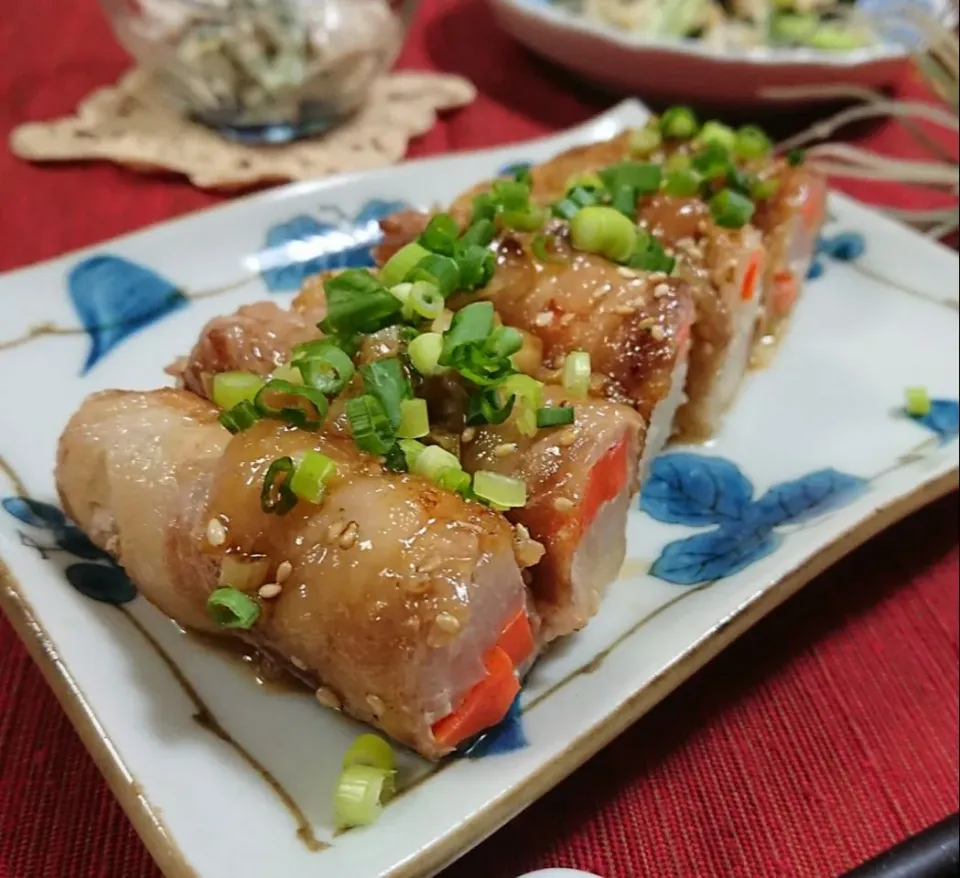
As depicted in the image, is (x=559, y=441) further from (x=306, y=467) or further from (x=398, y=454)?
(x=306, y=467)

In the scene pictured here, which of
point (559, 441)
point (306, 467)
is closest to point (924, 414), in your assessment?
point (559, 441)

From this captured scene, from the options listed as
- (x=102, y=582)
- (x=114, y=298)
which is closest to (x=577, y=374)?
(x=102, y=582)

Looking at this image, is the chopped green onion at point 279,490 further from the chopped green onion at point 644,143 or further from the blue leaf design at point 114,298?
the chopped green onion at point 644,143

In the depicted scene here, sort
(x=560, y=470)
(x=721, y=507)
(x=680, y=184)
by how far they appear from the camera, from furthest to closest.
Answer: (x=680, y=184), (x=721, y=507), (x=560, y=470)

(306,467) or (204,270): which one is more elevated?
(306,467)

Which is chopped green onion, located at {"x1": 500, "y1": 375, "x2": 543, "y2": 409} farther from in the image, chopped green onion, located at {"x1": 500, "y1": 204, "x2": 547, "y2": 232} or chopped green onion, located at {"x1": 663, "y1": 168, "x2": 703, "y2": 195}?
chopped green onion, located at {"x1": 663, "y1": 168, "x2": 703, "y2": 195}

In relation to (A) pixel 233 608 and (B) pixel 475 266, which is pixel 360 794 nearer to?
(A) pixel 233 608
